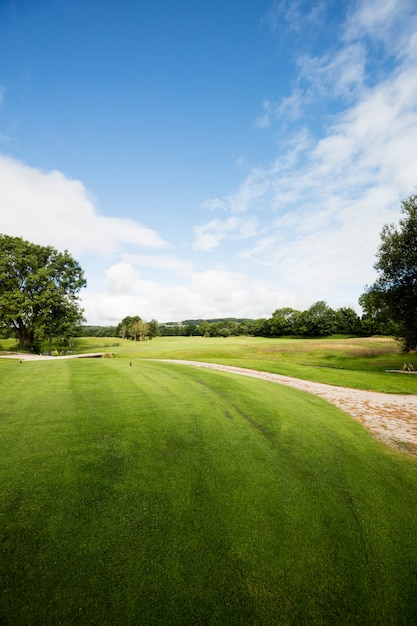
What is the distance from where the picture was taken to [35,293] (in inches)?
1571

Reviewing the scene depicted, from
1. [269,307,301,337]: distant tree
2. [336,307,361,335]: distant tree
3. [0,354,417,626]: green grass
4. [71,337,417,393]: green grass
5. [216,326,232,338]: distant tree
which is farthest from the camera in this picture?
[216,326,232,338]: distant tree

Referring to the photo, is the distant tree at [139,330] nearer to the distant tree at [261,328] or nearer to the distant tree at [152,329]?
the distant tree at [152,329]

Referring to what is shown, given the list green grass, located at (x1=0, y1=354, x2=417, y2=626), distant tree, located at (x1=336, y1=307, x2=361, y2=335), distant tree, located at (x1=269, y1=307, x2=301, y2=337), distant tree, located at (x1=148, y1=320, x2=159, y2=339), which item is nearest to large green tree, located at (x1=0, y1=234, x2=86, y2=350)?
green grass, located at (x1=0, y1=354, x2=417, y2=626)

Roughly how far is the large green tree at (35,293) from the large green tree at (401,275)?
43.9 meters

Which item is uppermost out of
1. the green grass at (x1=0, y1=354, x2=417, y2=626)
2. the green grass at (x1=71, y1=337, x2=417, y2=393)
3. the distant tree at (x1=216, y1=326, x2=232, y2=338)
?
the distant tree at (x1=216, y1=326, x2=232, y2=338)

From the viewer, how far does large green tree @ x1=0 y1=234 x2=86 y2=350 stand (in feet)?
123

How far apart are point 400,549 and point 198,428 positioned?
15.3 ft

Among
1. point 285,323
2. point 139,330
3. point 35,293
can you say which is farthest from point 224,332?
point 35,293

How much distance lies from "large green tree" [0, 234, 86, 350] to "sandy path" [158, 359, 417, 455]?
38951 mm

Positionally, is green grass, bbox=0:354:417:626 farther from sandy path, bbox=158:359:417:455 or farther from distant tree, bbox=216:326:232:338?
distant tree, bbox=216:326:232:338

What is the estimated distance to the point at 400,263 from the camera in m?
25.1

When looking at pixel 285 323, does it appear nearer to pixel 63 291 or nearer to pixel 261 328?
pixel 261 328

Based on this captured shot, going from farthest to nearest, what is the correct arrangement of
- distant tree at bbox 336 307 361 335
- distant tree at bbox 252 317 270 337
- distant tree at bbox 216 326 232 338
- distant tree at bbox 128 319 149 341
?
1. distant tree at bbox 216 326 232 338
2. distant tree at bbox 252 317 270 337
3. distant tree at bbox 128 319 149 341
4. distant tree at bbox 336 307 361 335

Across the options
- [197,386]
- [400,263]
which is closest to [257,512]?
[197,386]
